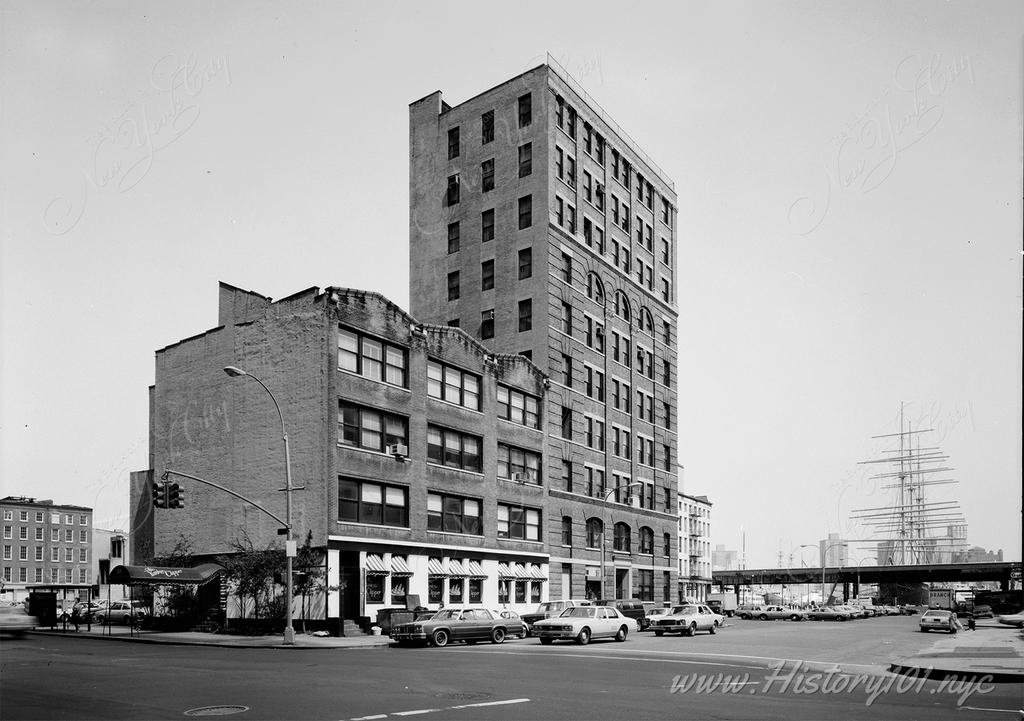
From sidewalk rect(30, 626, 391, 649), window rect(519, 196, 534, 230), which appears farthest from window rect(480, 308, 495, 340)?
sidewalk rect(30, 626, 391, 649)

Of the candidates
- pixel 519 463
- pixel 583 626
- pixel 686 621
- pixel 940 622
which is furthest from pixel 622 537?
pixel 583 626

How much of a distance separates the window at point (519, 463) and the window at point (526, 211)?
50.7 feet

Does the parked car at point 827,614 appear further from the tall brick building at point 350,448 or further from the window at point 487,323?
the window at point 487,323

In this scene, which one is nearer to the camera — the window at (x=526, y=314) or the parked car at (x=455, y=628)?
the parked car at (x=455, y=628)

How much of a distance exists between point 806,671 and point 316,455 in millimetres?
27560

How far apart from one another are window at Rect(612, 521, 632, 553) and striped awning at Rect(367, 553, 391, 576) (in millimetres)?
26533

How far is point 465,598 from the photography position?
5403 centimetres

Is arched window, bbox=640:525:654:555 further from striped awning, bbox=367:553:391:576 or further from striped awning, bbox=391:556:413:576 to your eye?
striped awning, bbox=367:553:391:576

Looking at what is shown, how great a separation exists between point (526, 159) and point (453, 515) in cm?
2596

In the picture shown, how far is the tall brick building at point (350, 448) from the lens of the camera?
153 feet

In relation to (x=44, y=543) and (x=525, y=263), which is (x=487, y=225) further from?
(x=44, y=543)

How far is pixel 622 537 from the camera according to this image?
72.0m

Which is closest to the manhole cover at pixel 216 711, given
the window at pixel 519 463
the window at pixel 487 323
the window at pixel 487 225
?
the window at pixel 519 463

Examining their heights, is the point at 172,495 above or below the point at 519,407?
below
